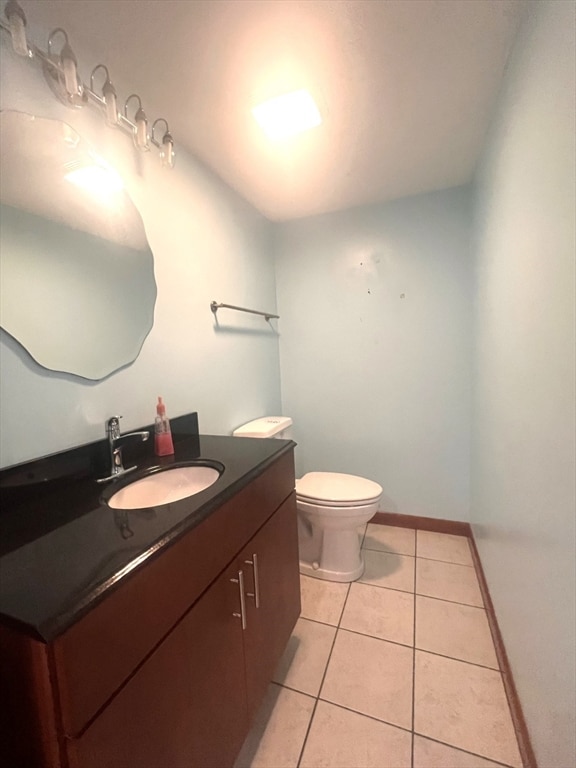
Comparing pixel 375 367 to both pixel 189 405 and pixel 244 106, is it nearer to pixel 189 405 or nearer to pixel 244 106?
pixel 189 405

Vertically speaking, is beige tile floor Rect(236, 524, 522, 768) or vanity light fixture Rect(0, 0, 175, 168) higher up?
vanity light fixture Rect(0, 0, 175, 168)

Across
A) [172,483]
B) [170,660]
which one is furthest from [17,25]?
[170,660]

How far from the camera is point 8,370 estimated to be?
841 millimetres

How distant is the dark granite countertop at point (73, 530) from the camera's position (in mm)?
475

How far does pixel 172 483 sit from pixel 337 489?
895 mm

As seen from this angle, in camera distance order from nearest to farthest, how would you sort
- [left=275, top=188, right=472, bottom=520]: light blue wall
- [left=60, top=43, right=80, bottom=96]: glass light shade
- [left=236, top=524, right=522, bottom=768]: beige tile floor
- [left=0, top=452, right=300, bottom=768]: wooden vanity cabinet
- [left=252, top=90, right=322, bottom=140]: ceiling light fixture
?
[left=0, top=452, right=300, bottom=768]: wooden vanity cabinet < [left=60, top=43, right=80, bottom=96]: glass light shade < [left=236, top=524, right=522, bottom=768]: beige tile floor < [left=252, top=90, right=322, bottom=140]: ceiling light fixture < [left=275, top=188, right=472, bottom=520]: light blue wall

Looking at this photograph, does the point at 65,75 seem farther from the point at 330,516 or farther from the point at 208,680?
the point at 330,516

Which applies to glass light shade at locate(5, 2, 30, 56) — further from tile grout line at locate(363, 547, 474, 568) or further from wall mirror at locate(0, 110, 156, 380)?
tile grout line at locate(363, 547, 474, 568)

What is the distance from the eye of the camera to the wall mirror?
87cm

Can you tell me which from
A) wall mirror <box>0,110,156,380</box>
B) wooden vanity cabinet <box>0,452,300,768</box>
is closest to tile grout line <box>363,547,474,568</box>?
wooden vanity cabinet <box>0,452,300,768</box>

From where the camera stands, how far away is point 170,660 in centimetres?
64

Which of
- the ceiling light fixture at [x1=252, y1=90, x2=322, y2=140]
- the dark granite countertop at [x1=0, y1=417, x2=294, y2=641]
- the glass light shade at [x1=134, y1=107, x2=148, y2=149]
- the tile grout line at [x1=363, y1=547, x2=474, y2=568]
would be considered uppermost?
the ceiling light fixture at [x1=252, y1=90, x2=322, y2=140]

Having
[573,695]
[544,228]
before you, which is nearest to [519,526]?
[573,695]

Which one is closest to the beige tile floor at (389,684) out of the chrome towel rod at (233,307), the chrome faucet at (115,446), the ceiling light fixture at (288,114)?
the chrome faucet at (115,446)
